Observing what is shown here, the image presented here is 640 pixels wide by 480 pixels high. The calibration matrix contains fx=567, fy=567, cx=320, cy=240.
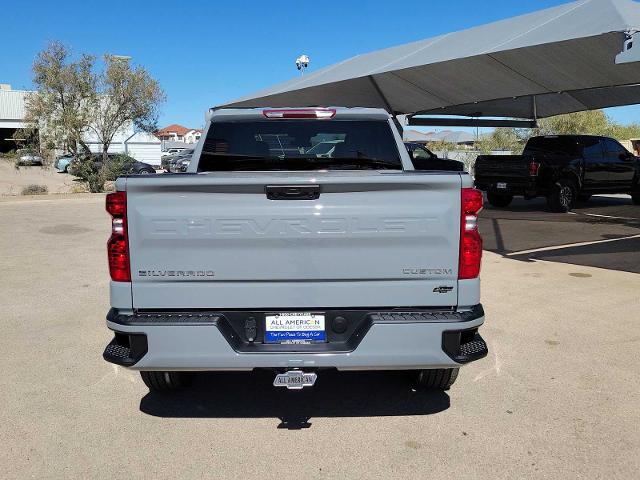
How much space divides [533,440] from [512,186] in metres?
12.8

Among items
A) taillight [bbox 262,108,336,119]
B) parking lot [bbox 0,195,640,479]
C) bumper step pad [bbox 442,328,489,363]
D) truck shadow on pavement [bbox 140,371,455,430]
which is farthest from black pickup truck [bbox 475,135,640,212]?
bumper step pad [bbox 442,328,489,363]

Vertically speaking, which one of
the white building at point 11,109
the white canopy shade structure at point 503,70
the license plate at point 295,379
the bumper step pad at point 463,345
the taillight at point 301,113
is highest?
the white building at point 11,109

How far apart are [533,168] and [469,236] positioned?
12636 millimetres

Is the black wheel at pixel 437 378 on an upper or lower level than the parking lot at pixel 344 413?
upper

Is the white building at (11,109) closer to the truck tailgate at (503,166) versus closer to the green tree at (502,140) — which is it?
the green tree at (502,140)

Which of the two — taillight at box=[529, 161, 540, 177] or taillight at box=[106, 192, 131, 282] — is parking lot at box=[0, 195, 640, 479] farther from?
taillight at box=[529, 161, 540, 177]

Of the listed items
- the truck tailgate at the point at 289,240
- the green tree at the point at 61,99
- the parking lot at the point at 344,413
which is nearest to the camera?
the truck tailgate at the point at 289,240

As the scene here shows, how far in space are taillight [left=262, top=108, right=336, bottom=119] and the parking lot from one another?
6.62 feet

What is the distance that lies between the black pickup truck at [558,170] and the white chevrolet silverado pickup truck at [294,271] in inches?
503

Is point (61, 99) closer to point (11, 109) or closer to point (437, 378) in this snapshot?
point (437, 378)

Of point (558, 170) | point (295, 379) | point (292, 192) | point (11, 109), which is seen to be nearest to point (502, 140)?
point (558, 170)

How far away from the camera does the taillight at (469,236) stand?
122 inches

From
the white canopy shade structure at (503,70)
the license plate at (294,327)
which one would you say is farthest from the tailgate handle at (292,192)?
the white canopy shade structure at (503,70)

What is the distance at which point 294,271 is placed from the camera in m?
3.08
